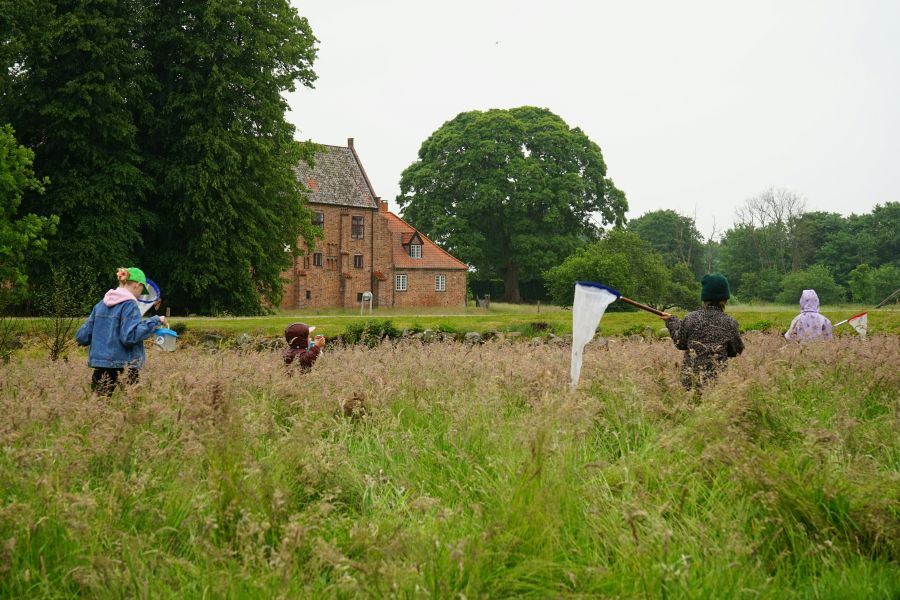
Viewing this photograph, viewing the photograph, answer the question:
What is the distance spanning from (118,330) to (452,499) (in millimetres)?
4139

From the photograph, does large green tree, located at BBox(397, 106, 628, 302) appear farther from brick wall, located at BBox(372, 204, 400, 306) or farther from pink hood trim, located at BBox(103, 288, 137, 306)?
pink hood trim, located at BBox(103, 288, 137, 306)

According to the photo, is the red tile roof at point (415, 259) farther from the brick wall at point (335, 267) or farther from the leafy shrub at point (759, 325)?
the leafy shrub at point (759, 325)

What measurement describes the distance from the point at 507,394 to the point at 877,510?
3258 mm

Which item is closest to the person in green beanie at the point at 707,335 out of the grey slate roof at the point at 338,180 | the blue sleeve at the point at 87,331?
the blue sleeve at the point at 87,331

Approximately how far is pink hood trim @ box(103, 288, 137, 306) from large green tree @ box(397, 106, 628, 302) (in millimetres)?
42884

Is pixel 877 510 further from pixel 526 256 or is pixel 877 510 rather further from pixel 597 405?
pixel 526 256

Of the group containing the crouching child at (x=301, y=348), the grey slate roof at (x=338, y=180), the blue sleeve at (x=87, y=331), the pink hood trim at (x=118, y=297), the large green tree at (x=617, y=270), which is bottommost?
the crouching child at (x=301, y=348)

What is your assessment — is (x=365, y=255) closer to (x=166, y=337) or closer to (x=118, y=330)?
(x=166, y=337)

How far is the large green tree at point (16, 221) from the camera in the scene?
21156mm

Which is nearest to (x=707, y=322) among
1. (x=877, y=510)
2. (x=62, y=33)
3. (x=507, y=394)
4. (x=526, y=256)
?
(x=507, y=394)

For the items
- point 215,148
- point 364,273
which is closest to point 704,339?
point 215,148

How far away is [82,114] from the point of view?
2462 cm

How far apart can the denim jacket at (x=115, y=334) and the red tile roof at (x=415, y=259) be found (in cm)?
4298

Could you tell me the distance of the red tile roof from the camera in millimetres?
50281
